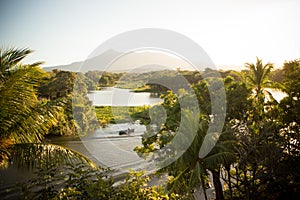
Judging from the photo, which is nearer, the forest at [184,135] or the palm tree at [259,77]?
the forest at [184,135]

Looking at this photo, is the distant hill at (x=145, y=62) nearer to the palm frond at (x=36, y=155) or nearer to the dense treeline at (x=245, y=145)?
the dense treeline at (x=245, y=145)

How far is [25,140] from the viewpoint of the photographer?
7156 millimetres

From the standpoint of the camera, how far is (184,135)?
37.4ft

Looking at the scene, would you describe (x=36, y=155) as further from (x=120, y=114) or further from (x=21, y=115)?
(x=120, y=114)

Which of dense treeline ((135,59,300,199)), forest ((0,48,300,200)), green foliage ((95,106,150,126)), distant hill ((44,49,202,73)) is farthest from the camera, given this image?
green foliage ((95,106,150,126))

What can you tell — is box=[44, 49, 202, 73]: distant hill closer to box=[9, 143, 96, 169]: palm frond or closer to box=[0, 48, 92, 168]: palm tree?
box=[0, 48, 92, 168]: palm tree

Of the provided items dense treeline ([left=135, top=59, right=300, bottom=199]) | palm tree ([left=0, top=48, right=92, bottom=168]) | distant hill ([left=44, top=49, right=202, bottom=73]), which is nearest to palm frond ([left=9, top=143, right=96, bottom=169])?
palm tree ([left=0, top=48, right=92, bottom=168])

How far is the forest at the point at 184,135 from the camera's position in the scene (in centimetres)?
586

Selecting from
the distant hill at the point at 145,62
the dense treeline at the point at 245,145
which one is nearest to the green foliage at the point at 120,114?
the dense treeline at the point at 245,145

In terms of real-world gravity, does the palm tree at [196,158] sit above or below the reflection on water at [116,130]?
above

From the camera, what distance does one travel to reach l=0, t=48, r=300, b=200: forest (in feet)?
19.2

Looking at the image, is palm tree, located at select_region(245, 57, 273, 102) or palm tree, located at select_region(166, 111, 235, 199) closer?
palm tree, located at select_region(166, 111, 235, 199)

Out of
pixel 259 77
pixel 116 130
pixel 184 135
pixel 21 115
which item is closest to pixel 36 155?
pixel 21 115

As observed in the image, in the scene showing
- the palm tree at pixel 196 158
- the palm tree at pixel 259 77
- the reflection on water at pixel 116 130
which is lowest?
the reflection on water at pixel 116 130
